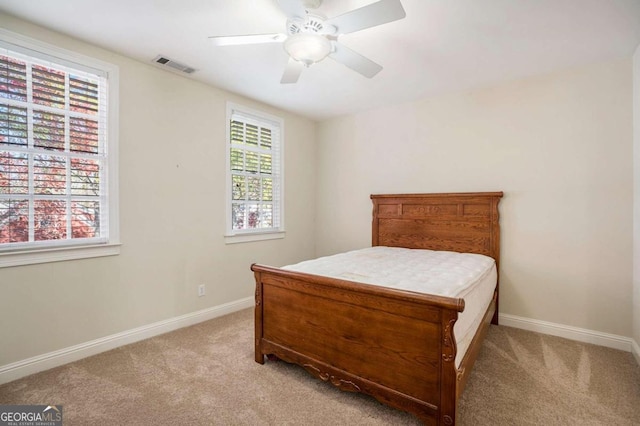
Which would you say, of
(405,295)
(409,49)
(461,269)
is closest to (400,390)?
(405,295)

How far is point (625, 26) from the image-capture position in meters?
2.11

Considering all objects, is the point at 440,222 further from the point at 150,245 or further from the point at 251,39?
the point at 150,245

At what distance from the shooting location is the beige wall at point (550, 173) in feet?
8.59

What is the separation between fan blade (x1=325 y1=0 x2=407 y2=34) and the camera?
1501 mm

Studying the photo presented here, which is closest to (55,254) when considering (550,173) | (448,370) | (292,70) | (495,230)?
(292,70)

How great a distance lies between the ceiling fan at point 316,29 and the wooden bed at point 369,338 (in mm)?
1435

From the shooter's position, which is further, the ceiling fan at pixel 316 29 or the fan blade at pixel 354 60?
the fan blade at pixel 354 60

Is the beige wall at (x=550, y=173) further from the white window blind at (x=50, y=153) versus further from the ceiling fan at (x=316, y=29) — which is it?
the white window blind at (x=50, y=153)

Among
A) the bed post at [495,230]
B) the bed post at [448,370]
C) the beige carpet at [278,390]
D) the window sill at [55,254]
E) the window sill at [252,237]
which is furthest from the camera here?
the window sill at [252,237]

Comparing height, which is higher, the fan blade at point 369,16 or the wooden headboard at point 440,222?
the fan blade at point 369,16

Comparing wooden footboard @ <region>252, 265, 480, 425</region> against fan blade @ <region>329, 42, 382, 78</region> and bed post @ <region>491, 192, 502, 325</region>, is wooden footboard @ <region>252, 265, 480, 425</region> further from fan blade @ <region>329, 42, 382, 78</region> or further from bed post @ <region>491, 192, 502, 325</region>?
bed post @ <region>491, 192, 502, 325</region>

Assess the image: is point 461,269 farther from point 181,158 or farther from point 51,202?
point 51,202

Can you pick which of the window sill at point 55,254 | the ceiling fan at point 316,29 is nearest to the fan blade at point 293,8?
the ceiling fan at point 316,29

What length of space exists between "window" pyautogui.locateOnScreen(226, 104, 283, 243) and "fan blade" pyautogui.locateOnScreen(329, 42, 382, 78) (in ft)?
5.85
